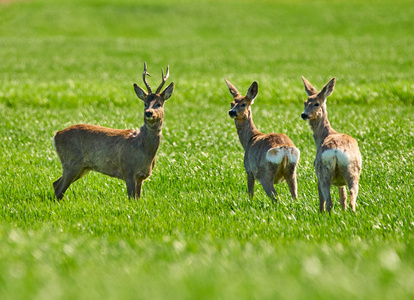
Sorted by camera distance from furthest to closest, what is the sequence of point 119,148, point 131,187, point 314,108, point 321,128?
point 119,148 → point 131,187 → point 321,128 → point 314,108

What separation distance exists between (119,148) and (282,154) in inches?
88.3

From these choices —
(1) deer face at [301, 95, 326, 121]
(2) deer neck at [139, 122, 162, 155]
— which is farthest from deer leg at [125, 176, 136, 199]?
(1) deer face at [301, 95, 326, 121]

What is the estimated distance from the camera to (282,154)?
24.5 ft

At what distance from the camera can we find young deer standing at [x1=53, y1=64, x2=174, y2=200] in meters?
8.04

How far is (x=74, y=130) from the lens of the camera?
8.56 metres

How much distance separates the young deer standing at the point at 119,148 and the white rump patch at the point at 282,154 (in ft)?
5.28

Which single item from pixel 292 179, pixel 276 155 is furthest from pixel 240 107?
pixel 292 179

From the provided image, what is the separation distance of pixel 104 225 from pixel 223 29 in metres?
37.8

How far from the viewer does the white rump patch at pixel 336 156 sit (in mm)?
6742

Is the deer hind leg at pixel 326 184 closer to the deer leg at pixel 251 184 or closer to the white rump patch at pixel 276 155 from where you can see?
the white rump patch at pixel 276 155

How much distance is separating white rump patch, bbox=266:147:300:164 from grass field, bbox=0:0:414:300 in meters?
0.54

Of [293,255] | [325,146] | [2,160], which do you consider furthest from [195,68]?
[293,255]

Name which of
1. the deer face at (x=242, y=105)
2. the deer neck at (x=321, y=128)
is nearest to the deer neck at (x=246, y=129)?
the deer face at (x=242, y=105)

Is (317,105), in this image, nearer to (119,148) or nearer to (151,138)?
(151,138)
